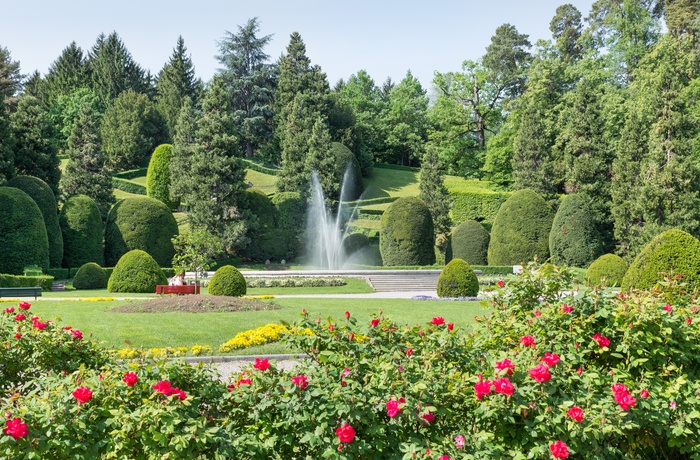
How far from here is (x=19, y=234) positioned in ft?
84.1

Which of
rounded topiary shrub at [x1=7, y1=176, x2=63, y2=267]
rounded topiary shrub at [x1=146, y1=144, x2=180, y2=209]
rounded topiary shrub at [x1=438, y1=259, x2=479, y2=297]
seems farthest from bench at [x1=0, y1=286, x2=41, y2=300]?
rounded topiary shrub at [x1=146, y1=144, x2=180, y2=209]

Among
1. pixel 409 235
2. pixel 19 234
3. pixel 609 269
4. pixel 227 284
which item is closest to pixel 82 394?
pixel 227 284

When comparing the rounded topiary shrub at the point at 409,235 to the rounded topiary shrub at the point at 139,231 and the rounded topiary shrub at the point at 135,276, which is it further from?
the rounded topiary shrub at the point at 135,276

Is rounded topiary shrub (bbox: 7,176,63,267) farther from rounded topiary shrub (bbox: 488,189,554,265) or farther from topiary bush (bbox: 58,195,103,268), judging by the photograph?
rounded topiary shrub (bbox: 488,189,554,265)

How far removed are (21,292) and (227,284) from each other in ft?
21.9

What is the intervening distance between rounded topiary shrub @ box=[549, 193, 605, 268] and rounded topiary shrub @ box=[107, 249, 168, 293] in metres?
17.7

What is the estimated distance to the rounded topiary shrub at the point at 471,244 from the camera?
107ft

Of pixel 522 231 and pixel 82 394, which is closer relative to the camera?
pixel 82 394

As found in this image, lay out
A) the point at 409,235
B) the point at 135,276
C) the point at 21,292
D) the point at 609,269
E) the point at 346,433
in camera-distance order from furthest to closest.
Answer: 1. the point at 409,235
2. the point at 609,269
3. the point at 135,276
4. the point at 21,292
5. the point at 346,433

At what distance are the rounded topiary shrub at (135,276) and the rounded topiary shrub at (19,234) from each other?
6527 millimetres

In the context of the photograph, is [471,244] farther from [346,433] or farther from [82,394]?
[82,394]

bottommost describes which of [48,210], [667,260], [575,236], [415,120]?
[667,260]

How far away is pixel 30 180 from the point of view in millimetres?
28500

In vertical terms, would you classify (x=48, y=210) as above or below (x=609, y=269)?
above
